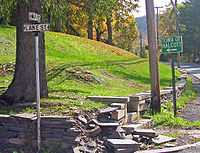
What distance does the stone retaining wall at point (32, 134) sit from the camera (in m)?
9.26

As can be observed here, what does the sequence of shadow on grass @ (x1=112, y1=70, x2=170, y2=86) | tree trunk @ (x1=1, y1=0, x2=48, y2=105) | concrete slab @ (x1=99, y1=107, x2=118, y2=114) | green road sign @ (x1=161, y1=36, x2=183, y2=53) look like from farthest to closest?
1. shadow on grass @ (x1=112, y1=70, x2=170, y2=86)
2. green road sign @ (x1=161, y1=36, x2=183, y2=53)
3. tree trunk @ (x1=1, y1=0, x2=48, y2=105)
4. concrete slab @ (x1=99, y1=107, x2=118, y2=114)

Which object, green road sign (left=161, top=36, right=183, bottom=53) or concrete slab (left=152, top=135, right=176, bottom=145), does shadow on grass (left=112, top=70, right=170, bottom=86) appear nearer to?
green road sign (left=161, top=36, right=183, bottom=53)

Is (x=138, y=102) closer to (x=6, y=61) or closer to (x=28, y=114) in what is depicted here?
(x=28, y=114)

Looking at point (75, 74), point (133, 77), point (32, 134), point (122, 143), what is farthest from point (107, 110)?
point (133, 77)

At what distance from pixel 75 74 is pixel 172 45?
14.8 feet

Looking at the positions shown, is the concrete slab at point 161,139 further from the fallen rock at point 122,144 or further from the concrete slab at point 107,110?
the concrete slab at point 107,110

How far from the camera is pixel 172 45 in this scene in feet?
47.3

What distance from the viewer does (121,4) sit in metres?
14.5

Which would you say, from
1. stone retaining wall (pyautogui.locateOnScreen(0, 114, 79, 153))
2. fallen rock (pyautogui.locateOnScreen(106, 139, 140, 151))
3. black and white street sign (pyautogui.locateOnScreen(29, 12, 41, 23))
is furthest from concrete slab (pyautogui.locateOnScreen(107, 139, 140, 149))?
black and white street sign (pyautogui.locateOnScreen(29, 12, 41, 23))

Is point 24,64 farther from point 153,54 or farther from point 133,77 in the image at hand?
point 133,77

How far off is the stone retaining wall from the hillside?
31.4 inches

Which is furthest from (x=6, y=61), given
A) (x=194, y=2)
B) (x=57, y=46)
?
(x=194, y=2)

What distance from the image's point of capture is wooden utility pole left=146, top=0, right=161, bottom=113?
1486cm

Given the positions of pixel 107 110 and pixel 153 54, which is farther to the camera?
pixel 153 54
